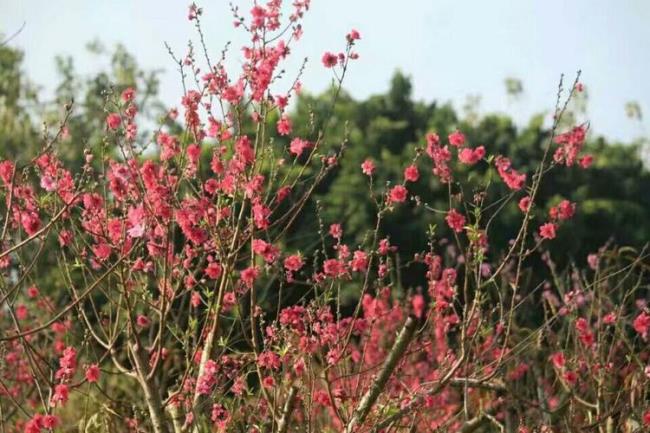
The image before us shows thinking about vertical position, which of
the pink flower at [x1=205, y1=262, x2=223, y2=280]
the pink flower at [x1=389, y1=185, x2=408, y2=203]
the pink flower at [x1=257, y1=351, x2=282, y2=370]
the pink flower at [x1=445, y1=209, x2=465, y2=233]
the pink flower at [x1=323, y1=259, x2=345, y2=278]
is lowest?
the pink flower at [x1=257, y1=351, x2=282, y2=370]

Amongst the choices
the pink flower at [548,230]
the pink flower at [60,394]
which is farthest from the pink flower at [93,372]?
the pink flower at [548,230]

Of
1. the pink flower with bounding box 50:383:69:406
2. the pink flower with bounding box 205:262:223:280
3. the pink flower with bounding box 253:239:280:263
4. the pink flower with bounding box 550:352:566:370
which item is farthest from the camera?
the pink flower with bounding box 550:352:566:370

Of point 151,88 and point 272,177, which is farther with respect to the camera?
point 151,88

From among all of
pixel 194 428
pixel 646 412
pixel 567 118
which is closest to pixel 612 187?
pixel 567 118

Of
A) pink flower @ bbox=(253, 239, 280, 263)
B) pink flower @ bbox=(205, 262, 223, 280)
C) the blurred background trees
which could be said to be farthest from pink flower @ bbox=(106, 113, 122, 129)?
the blurred background trees

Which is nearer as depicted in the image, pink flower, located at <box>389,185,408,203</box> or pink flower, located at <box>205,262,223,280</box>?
pink flower, located at <box>205,262,223,280</box>

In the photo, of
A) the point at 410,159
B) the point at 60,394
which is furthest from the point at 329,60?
the point at 410,159

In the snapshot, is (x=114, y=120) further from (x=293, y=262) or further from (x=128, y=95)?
(x=293, y=262)

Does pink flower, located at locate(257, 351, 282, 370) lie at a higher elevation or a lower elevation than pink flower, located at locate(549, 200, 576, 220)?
lower

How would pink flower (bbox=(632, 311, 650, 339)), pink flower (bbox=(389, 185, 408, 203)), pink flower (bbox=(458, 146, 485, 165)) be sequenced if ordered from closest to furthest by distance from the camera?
1. pink flower (bbox=(389, 185, 408, 203))
2. pink flower (bbox=(458, 146, 485, 165))
3. pink flower (bbox=(632, 311, 650, 339))

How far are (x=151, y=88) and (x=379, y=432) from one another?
20593 mm

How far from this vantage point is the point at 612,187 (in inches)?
788

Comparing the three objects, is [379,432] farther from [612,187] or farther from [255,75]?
[612,187]

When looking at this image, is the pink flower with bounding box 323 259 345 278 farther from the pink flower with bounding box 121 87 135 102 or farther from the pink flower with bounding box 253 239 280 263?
the pink flower with bounding box 121 87 135 102
